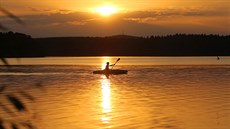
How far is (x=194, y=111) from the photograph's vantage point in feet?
70.0

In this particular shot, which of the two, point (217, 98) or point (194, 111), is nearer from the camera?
point (194, 111)

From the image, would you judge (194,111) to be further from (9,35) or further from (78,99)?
(9,35)

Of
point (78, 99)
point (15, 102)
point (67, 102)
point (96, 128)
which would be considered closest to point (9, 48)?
point (15, 102)

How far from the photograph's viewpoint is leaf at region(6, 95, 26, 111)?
1.96 meters

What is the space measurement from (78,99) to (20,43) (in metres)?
25.6

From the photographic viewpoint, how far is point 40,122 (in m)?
17.9

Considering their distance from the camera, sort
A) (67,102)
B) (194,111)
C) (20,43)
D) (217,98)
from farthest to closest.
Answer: (217,98) < (67,102) < (194,111) < (20,43)

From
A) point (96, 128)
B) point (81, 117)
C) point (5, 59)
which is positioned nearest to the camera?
point (5, 59)

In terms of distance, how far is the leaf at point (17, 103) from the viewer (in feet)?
6.44

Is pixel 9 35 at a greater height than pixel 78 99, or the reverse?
pixel 9 35

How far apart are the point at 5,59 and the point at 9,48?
24 cm

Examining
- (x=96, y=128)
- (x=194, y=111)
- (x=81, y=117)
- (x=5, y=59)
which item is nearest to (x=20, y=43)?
(x=5, y=59)

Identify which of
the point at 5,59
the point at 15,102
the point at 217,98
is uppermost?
the point at 5,59

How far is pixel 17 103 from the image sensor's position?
200 centimetres
